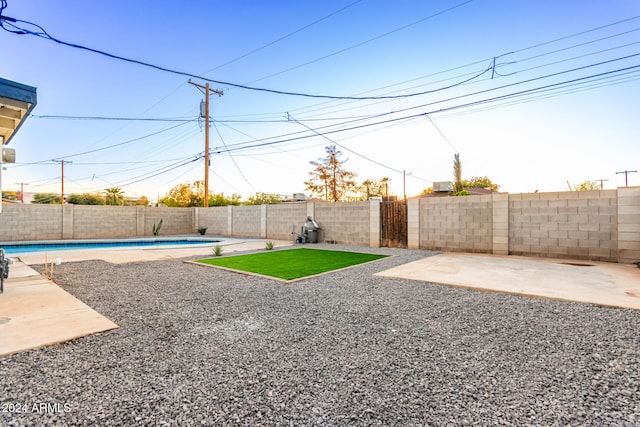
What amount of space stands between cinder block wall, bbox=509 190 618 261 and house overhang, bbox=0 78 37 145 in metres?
10.7

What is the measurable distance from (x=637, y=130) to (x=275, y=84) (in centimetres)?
1228

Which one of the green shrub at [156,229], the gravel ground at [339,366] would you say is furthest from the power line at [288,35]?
the green shrub at [156,229]

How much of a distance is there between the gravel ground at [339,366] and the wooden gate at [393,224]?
601 cm

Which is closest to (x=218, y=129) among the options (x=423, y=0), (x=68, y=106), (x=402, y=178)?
(x=68, y=106)

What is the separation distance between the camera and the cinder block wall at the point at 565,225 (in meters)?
6.68

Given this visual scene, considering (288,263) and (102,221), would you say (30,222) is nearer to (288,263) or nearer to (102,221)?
(102,221)

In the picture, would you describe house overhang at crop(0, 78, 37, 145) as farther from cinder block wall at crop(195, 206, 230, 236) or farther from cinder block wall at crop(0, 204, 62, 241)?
cinder block wall at crop(195, 206, 230, 236)

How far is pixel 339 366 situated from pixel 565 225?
26.6 feet

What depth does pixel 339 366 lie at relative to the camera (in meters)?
2.18

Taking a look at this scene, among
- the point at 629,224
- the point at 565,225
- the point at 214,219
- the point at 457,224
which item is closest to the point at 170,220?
the point at 214,219

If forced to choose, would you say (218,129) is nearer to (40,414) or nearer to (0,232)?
(0,232)

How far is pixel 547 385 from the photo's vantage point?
6.28 ft

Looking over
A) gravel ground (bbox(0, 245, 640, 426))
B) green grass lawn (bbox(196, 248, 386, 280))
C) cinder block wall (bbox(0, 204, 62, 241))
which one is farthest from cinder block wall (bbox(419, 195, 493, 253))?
cinder block wall (bbox(0, 204, 62, 241))

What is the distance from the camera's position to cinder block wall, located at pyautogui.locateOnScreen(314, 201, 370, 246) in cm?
1080
